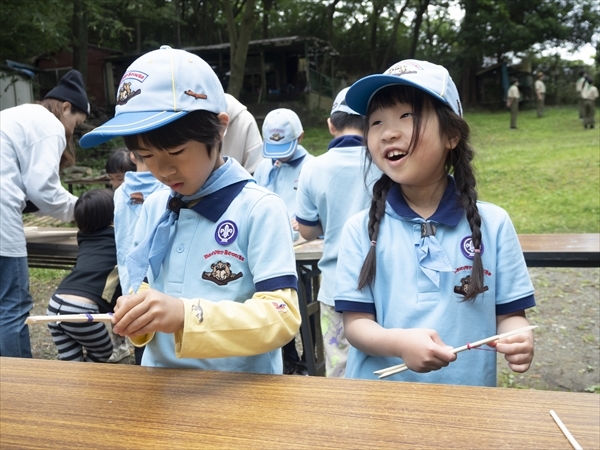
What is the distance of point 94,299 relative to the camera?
3.44m

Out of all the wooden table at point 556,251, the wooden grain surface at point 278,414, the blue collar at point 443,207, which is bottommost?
the wooden table at point 556,251

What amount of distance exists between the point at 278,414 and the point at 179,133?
713 mm

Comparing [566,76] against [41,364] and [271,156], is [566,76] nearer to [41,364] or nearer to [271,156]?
[271,156]

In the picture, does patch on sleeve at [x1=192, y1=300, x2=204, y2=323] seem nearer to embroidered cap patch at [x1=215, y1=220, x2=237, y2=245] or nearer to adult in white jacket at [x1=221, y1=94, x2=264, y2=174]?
embroidered cap patch at [x1=215, y1=220, x2=237, y2=245]

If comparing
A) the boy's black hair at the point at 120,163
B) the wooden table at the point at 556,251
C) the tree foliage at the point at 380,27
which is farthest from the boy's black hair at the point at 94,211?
the tree foliage at the point at 380,27

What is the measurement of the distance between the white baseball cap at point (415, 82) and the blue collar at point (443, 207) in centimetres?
21

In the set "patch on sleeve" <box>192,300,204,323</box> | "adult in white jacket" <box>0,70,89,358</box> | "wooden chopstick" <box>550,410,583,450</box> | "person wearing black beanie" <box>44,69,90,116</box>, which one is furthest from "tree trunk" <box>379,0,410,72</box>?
"wooden chopstick" <box>550,410,583,450</box>

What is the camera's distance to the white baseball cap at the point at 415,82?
4.86 feet

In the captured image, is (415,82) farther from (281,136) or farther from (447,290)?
(281,136)

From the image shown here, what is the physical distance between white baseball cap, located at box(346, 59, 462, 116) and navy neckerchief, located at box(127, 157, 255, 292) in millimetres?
401

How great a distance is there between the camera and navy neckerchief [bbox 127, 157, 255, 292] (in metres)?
1.54

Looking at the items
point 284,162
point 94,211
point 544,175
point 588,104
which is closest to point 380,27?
point 588,104

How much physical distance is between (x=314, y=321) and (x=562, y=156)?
10214mm

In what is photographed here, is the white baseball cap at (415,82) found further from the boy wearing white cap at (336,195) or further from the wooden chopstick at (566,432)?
the boy wearing white cap at (336,195)
